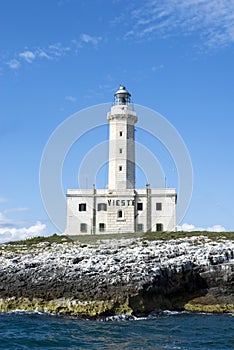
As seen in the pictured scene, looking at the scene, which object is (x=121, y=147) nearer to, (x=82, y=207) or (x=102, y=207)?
(x=102, y=207)

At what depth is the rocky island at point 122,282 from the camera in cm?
2139

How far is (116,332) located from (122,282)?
4.57m

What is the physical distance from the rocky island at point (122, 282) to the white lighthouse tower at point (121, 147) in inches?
1005

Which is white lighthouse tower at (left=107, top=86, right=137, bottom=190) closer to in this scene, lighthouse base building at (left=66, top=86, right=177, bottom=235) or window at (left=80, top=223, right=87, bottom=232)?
lighthouse base building at (left=66, top=86, right=177, bottom=235)

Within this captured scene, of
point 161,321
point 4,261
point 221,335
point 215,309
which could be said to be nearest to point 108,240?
point 4,261

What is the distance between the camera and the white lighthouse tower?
5247 centimetres

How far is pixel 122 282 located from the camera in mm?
21781

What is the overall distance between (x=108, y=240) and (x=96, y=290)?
1599 centimetres

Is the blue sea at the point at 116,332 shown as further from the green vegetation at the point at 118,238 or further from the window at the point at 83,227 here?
the window at the point at 83,227

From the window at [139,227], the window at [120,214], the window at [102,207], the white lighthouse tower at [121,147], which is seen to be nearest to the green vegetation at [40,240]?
the window at [102,207]

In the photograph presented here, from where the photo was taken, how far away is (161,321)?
65.2 feet

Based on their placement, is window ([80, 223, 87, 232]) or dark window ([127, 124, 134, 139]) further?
dark window ([127, 124, 134, 139])

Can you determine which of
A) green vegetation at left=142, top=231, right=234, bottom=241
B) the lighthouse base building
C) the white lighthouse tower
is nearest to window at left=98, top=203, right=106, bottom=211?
the lighthouse base building

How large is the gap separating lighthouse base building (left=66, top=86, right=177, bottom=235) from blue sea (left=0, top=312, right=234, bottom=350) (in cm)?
2973
